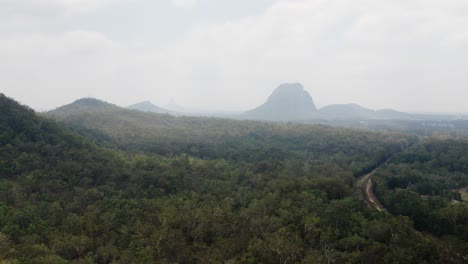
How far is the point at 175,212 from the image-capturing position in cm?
2733

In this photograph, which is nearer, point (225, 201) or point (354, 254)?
point (354, 254)

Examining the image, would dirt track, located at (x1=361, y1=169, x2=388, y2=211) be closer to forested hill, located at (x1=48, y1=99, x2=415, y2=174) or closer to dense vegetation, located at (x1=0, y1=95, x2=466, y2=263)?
dense vegetation, located at (x1=0, y1=95, x2=466, y2=263)

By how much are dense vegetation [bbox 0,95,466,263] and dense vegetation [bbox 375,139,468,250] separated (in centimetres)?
217

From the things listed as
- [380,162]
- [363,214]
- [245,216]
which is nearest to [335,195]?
[363,214]

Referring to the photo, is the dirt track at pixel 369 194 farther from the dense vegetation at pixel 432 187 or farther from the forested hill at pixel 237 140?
the forested hill at pixel 237 140

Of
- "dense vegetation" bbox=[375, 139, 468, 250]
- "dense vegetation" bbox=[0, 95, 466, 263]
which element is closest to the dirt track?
"dense vegetation" bbox=[375, 139, 468, 250]

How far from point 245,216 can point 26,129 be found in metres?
30.8

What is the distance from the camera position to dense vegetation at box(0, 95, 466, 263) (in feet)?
70.2

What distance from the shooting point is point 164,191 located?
35094 mm

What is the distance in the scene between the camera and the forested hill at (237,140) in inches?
2216

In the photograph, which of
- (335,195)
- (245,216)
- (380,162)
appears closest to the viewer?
(245,216)

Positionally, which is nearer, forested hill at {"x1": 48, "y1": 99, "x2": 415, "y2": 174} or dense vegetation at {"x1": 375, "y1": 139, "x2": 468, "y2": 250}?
dense vegetation at {"x1": 375, "y1": 139, "x2": 468, "y2": 250}

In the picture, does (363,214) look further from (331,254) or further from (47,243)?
(47,243)

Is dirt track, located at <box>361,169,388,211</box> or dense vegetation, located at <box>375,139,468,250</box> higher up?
dense vegetation, located at <box>375,139,468,250</box>
